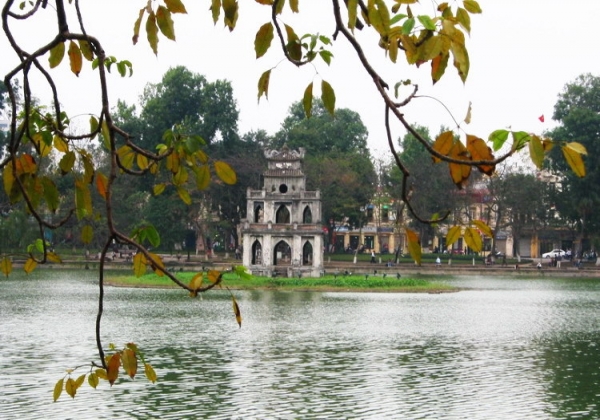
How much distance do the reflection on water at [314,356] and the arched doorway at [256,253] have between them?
11.0 metres

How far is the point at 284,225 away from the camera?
47938 mm

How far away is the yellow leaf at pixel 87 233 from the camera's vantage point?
139 inches

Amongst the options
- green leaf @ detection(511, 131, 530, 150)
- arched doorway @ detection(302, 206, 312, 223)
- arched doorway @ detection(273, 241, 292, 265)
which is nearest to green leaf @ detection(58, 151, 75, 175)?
green leaf @ detection(511, 131, 530, 150)

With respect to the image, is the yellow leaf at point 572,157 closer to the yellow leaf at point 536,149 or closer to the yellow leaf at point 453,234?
the yellow leaf at point 536,149

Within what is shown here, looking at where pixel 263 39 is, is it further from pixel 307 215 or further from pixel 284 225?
pixel 307 215

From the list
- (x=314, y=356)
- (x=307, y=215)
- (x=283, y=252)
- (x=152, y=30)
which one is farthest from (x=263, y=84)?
(x=283, y=252)

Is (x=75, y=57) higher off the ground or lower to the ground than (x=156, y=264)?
higher

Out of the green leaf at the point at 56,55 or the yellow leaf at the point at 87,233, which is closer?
the green leaf at the point at 56,55

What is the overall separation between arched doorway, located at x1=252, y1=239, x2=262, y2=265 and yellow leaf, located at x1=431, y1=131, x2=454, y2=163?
4564cm

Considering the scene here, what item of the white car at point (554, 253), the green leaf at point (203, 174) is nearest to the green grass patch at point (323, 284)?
the white car at point (554, 253)

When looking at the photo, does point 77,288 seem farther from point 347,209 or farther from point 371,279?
point 347,209

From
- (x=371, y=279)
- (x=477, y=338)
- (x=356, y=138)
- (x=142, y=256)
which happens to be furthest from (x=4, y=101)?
(x=142, y=256)

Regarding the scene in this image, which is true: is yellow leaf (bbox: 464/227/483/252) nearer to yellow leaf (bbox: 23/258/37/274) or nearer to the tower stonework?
yellow leaf (bbox: 23/258/37/274)

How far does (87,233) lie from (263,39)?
1.08m
